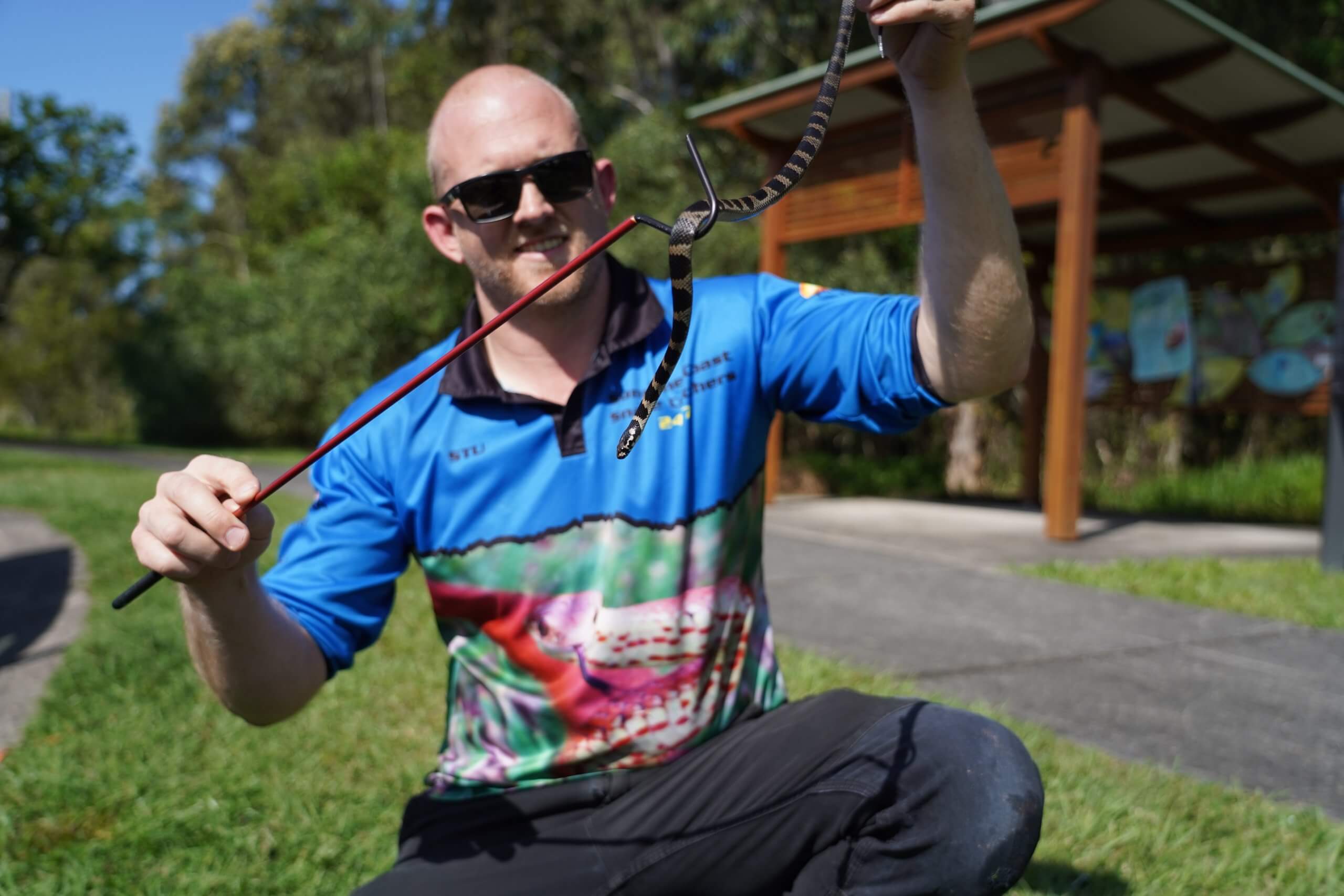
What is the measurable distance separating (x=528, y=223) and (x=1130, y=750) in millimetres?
2564

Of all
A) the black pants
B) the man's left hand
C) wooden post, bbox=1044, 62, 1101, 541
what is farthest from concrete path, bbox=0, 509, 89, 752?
wooden post, bbox=1044, 62, 1101, 541

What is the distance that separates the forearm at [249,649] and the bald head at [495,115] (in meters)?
0.95

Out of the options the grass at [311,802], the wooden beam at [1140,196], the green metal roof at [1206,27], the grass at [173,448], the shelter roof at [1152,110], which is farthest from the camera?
the grass at [173,448]

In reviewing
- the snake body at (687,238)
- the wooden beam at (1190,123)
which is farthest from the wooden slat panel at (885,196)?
the snake body at (687,238)

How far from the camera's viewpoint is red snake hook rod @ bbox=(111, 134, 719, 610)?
3.92 ft

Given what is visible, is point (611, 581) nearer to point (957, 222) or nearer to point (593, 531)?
point (593, 531)

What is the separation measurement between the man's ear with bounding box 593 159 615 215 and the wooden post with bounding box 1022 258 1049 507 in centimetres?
912

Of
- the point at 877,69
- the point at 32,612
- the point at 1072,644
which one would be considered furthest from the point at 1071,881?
the point at 877,69

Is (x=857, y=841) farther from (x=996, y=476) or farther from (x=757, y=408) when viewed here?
(x=996, y=476)

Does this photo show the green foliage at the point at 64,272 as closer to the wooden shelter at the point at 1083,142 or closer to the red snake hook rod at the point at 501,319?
the wooden shelter at the point at 1083,142

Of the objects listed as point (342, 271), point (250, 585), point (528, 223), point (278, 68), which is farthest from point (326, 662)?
point (278, 68)

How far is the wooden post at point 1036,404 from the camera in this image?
35.8 ft

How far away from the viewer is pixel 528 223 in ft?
7.06

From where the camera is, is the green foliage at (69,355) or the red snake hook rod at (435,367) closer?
the red snake hook rod at (435,367)
